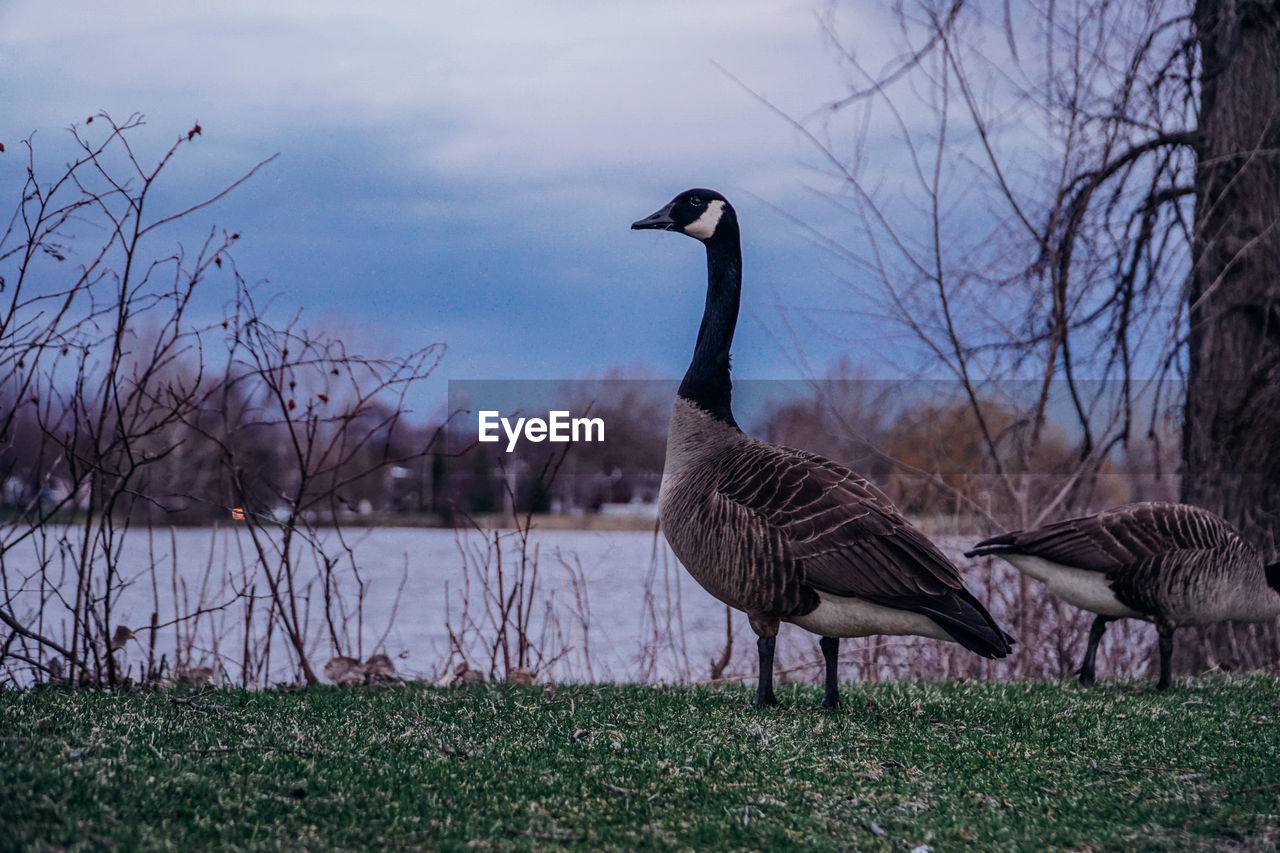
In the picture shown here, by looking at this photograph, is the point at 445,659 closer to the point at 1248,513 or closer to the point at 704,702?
the point at 704,702

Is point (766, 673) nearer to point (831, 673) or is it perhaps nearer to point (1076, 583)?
point (831, 673)

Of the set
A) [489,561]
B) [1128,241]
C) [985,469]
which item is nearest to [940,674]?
[985,469]

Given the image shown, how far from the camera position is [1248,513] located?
11531mm

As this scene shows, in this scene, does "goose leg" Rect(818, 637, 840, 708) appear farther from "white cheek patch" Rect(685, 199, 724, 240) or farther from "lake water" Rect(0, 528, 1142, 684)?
"white cheek patch" Rect(685, 199, 724, 240)

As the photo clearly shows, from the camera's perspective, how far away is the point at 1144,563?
830 cm

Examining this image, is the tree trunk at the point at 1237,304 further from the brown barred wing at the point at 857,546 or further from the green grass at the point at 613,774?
the brown barred wing at the point at 857,546

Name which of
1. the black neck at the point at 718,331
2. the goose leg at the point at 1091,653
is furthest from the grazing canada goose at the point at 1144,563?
the black neck at the point at 718,331

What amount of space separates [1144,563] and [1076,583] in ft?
1.72

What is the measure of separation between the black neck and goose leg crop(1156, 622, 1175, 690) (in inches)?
163

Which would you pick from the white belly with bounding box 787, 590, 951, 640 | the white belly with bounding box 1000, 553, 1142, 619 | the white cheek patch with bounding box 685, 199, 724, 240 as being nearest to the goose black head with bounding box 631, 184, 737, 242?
the white cheek patch with bounding box 685, 199, 724, 240

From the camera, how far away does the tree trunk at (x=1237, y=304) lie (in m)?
11.5

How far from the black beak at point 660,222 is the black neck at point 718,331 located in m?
0.32

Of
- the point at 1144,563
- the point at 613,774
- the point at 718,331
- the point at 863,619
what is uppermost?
the point at 718,331

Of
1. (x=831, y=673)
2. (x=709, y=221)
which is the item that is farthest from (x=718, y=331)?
(x=831, y=673)
